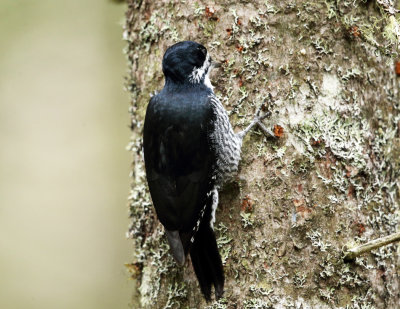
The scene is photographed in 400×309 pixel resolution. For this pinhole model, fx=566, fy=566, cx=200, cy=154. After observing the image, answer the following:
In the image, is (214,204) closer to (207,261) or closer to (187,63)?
(207,261)

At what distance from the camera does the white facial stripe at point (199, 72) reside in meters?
3.07

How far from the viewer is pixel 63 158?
6.92 metres

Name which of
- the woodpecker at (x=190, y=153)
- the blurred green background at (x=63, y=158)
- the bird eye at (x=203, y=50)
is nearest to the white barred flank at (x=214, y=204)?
Answer: the woodpecker at (x=190, y=153)

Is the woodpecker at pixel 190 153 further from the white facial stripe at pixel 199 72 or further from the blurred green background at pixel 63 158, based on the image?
the blurred green background at pixel 63 158

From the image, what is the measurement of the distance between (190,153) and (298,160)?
56cm

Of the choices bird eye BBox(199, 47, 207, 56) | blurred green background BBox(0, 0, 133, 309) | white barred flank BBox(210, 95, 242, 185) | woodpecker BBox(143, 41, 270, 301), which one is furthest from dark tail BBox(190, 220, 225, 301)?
blurred green background BBox(0, 0, 133, 309)

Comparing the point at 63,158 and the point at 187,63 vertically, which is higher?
the point at 63,158

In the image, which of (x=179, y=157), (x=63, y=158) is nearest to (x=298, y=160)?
(x=179, y=157)

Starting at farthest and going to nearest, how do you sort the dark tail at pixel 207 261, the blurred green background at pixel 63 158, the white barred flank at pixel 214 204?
the blurred green background at pixel 63 158
the white barred flank at pixel 214 204
the dark tail at pixel 207 261

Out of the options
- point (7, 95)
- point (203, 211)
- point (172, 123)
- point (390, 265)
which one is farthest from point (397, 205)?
point (7, 95)

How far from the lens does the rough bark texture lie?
2.81 meters

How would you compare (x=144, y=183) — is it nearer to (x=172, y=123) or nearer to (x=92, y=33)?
(x=172, y=123)

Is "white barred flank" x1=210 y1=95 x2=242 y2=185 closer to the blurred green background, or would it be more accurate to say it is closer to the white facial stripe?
the white facial stripe

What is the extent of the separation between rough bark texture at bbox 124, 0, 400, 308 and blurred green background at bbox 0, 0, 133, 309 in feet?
11.3
